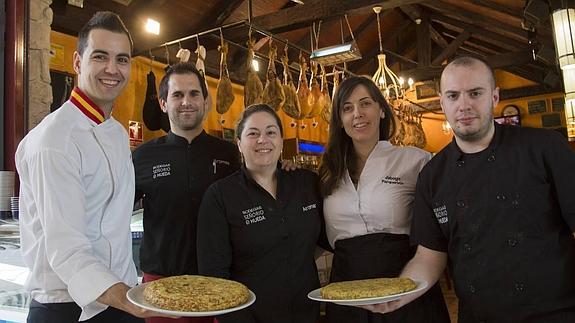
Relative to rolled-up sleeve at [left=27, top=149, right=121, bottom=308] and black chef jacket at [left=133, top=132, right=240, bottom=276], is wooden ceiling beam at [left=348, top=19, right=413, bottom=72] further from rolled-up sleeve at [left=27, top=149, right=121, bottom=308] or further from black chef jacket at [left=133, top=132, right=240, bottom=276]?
rolled-up sleeve at [left=27, top=149, right=121, bottom=308]

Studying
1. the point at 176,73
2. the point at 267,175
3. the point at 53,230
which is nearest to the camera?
the point at 53,230

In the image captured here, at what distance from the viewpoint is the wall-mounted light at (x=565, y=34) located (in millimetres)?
3811

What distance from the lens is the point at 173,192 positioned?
6.91 feet

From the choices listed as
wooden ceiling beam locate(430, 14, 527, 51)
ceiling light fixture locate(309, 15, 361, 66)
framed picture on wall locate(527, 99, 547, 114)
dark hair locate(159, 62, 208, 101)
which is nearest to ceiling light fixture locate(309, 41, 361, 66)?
ceiling light fixture locate(309, 15, 361, 66)

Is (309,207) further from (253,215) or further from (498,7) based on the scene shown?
(498,7)

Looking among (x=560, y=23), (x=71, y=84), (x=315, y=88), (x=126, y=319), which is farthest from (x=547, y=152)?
(x=71, y=84)

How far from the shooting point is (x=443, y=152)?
5.92 feet

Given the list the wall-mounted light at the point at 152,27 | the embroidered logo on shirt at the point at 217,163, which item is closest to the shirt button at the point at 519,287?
the embroidered logo on shirt at the point at 217,163

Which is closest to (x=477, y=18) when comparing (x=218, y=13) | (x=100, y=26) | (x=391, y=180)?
(x=218, y=13)

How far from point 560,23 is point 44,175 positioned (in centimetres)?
410

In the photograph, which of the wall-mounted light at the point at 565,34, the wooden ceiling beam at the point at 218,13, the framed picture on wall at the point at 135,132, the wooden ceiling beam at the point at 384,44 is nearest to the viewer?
the wall-mounted light at the point at 565,34

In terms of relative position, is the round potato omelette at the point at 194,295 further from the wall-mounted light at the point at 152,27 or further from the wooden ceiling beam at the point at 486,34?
the wooden ceiling beam at the point at 486,34

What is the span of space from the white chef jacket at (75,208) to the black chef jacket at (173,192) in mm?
594

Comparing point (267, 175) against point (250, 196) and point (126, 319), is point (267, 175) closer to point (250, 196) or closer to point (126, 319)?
point (250, 196)
